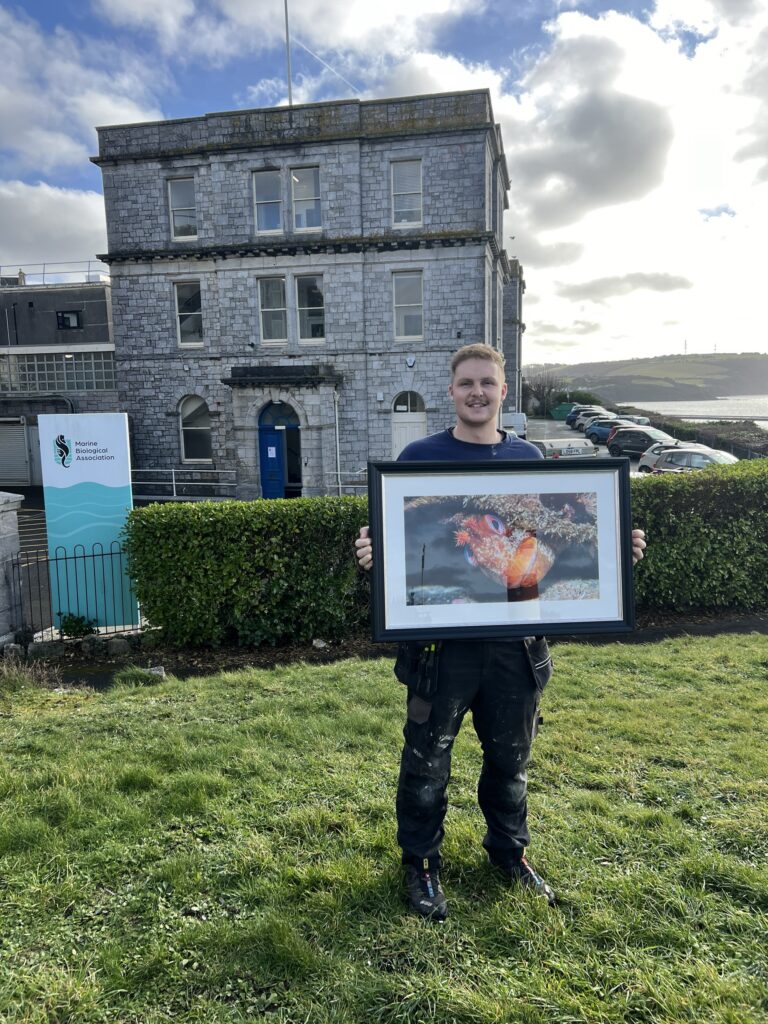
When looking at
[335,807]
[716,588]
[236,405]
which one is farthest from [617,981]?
[236,405]

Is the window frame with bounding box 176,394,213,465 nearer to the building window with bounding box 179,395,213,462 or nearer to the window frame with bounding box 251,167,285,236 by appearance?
the building window with bounding box 179,395,213,462

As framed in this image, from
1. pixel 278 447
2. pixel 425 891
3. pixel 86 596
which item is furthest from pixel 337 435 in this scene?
pixel 425 891

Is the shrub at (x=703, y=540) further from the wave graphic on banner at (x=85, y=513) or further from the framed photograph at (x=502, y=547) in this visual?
the wave graphic on banner at (x=85, y=513)

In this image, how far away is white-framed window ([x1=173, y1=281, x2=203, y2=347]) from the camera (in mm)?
22609

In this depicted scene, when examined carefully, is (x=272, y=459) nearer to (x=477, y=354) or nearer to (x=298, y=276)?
(x=298, y=276)

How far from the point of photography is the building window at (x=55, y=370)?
30.8m

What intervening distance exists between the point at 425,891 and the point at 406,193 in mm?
21664

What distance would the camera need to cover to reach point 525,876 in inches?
120

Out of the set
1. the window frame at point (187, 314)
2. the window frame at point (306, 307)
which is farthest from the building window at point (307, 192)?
the window frame at point (187, 314)

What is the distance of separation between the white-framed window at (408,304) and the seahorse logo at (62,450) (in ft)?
47.3

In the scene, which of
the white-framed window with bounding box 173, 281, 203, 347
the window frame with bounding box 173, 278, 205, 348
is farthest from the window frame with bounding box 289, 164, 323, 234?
the white-framed window with bounding box 173, 281, 203, 347

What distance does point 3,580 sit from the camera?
8008 millimetres

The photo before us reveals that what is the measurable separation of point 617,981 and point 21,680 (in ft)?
19.6

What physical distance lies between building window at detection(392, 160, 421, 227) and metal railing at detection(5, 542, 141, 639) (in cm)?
1648
